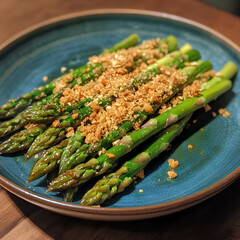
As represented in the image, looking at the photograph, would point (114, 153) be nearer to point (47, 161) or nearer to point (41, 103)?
point (47, 161)

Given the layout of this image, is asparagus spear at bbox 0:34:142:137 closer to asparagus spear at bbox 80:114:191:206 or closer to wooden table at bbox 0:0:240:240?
wooden table at bbox 0:0:240:240

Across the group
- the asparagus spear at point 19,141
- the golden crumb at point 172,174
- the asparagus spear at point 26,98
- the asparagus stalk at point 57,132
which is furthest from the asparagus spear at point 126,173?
the asparagus spear at point 26,98

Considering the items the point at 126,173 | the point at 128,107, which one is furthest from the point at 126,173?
the point at 128,107

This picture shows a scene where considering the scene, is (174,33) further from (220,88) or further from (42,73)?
(42,73)

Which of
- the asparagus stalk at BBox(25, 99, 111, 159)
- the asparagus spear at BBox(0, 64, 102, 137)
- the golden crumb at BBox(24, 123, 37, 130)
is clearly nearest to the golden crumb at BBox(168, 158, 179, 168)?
the asparagus stalk at BBox(25, 99, 111, 159)

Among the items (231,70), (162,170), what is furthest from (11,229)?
(231,70)

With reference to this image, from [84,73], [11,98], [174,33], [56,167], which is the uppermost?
[11,98]
